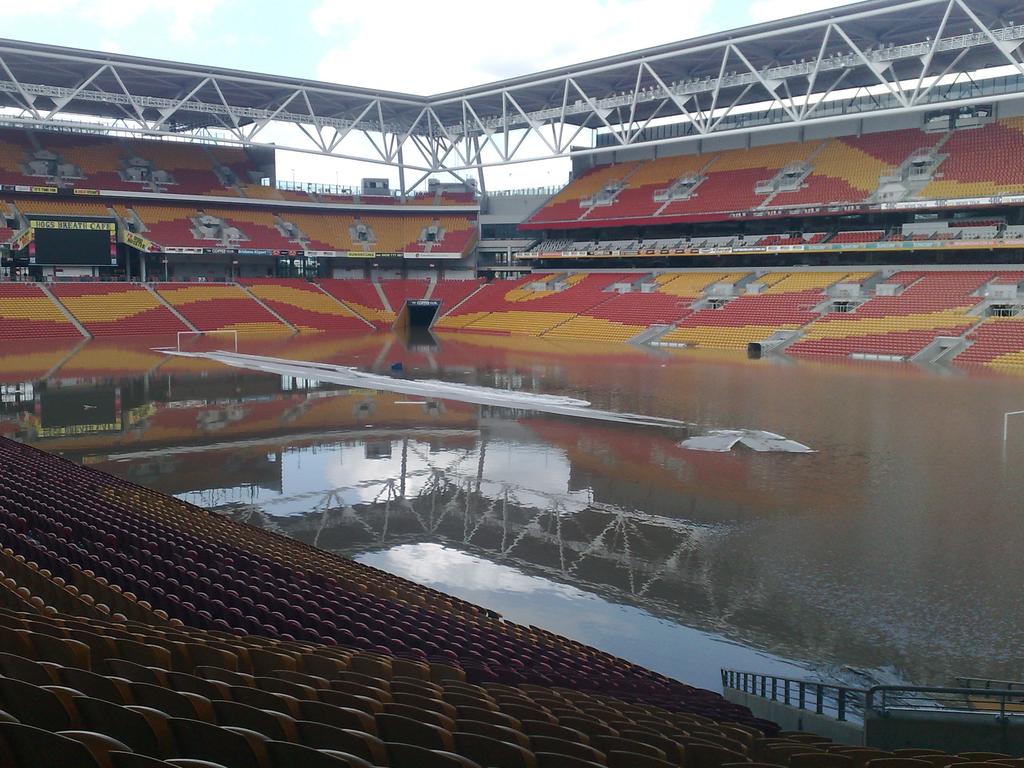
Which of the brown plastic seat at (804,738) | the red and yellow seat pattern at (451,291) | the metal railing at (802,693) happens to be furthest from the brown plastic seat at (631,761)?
the red and yellow seat pattern at (451,291)

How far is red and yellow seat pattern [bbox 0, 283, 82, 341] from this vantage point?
46.8 metres

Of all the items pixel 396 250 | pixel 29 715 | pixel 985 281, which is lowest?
pixel 29 715

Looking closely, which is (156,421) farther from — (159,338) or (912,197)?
(912,197)

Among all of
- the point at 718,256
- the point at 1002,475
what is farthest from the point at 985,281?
the point at 1002,475

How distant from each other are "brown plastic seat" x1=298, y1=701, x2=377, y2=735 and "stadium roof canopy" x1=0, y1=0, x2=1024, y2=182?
39063 mm

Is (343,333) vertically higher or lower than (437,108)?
lower

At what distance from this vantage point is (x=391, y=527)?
13305 millimetres

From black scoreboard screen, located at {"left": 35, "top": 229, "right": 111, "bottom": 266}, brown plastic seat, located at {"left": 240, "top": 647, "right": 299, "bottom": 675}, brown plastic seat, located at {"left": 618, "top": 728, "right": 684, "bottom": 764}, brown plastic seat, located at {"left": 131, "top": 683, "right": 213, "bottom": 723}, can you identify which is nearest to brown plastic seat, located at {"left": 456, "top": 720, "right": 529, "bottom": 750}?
brown plastic seat, located at {"left": 618, "top": 728, "right": 684, "bottom": 764}

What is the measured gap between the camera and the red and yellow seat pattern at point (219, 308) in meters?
53.8

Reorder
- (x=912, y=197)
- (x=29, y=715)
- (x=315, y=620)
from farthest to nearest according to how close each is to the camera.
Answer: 1. (x=912, y=197)
2. (x=315, y=620)
3. (x=29, y=715)

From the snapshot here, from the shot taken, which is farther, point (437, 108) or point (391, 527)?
point (437, 108)

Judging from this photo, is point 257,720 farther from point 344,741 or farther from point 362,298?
point 362,298

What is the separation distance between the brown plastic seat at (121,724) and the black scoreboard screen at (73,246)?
55.7 metres

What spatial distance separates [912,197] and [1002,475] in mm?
34473
